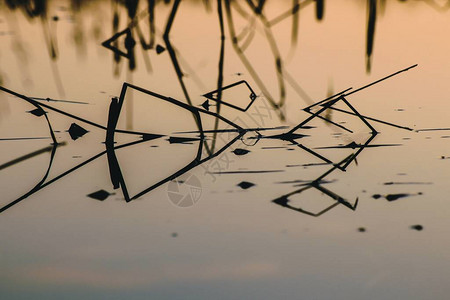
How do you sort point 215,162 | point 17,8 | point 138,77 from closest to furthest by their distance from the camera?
point 215,162 < point 138,77 < point 17,8

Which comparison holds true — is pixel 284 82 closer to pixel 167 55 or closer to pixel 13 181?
pixel 167 55

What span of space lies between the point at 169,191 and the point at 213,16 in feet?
1.88

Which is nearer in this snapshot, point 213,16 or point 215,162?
point 215,162

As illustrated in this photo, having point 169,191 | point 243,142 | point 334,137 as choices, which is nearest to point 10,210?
point 169,191

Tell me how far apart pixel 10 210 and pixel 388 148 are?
99cm

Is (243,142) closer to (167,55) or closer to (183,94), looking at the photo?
(183,94)

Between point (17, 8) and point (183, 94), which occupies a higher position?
point (17, 8)

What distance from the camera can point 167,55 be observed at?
5.83 ft

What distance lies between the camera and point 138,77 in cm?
170

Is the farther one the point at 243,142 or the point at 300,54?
the point at 300,54

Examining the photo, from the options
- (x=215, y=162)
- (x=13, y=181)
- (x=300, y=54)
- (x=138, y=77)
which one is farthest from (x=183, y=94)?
(x=13, y=181)

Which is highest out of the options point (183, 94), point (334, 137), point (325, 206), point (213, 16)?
point (213, 16)

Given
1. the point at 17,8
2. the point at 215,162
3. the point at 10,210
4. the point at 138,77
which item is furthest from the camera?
the point at 17,8

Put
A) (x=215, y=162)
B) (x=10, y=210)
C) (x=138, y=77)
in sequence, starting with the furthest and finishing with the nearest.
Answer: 1. (x=138, y=77)
2. (x=215, y=162)
3. (x=10, y=210)
